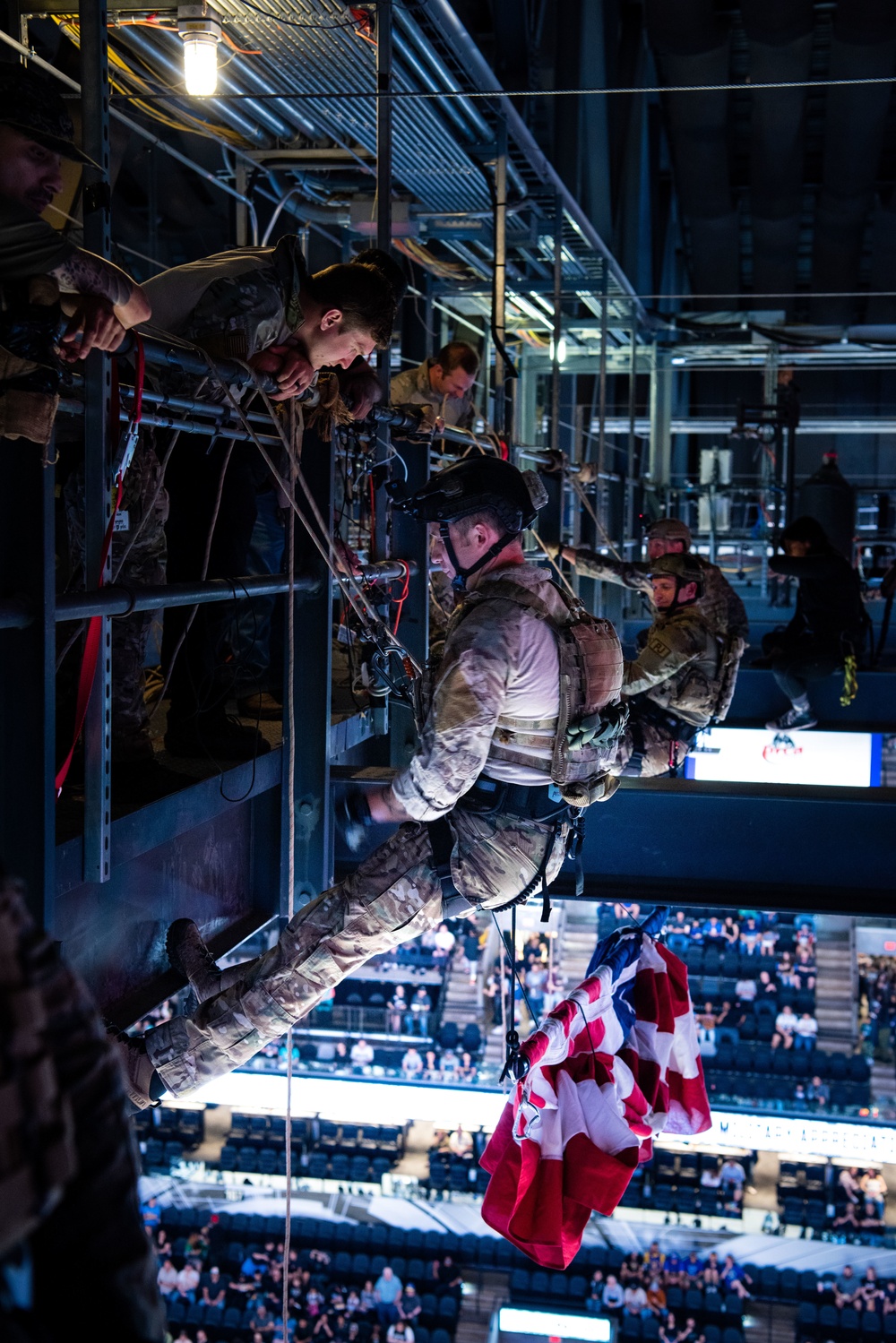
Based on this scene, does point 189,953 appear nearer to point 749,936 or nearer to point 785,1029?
point 785,1029

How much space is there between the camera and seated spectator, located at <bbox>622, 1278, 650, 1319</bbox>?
14.0m

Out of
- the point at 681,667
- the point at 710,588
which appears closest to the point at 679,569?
the point at 710,588

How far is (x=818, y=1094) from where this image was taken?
15.0 meters

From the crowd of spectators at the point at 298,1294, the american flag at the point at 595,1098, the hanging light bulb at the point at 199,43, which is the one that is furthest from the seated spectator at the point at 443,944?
the hanging light bulb at the point at 199,43

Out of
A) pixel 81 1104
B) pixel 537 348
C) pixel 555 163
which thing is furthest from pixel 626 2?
pixel 81 1104

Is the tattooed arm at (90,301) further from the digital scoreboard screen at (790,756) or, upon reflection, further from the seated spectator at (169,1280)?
the seated spectator at (169,1280)

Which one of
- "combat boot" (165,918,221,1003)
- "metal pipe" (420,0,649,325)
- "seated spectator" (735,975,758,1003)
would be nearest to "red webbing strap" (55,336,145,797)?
"combat boot" (165,918,221,1003)

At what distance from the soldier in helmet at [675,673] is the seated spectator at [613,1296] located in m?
9.32

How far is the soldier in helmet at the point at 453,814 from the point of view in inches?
137

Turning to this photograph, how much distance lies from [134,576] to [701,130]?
1561 cm

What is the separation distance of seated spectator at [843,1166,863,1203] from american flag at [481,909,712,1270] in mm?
10582

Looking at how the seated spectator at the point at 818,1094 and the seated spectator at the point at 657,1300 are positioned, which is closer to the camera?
the seated spectator at the point at 657,1300

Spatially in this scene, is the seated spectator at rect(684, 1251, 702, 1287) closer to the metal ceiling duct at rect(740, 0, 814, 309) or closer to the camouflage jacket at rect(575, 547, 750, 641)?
the camouflage jacket at rect(575, 547, 750, 641)

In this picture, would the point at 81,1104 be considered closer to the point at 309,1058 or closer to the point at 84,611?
the point at 84,611
